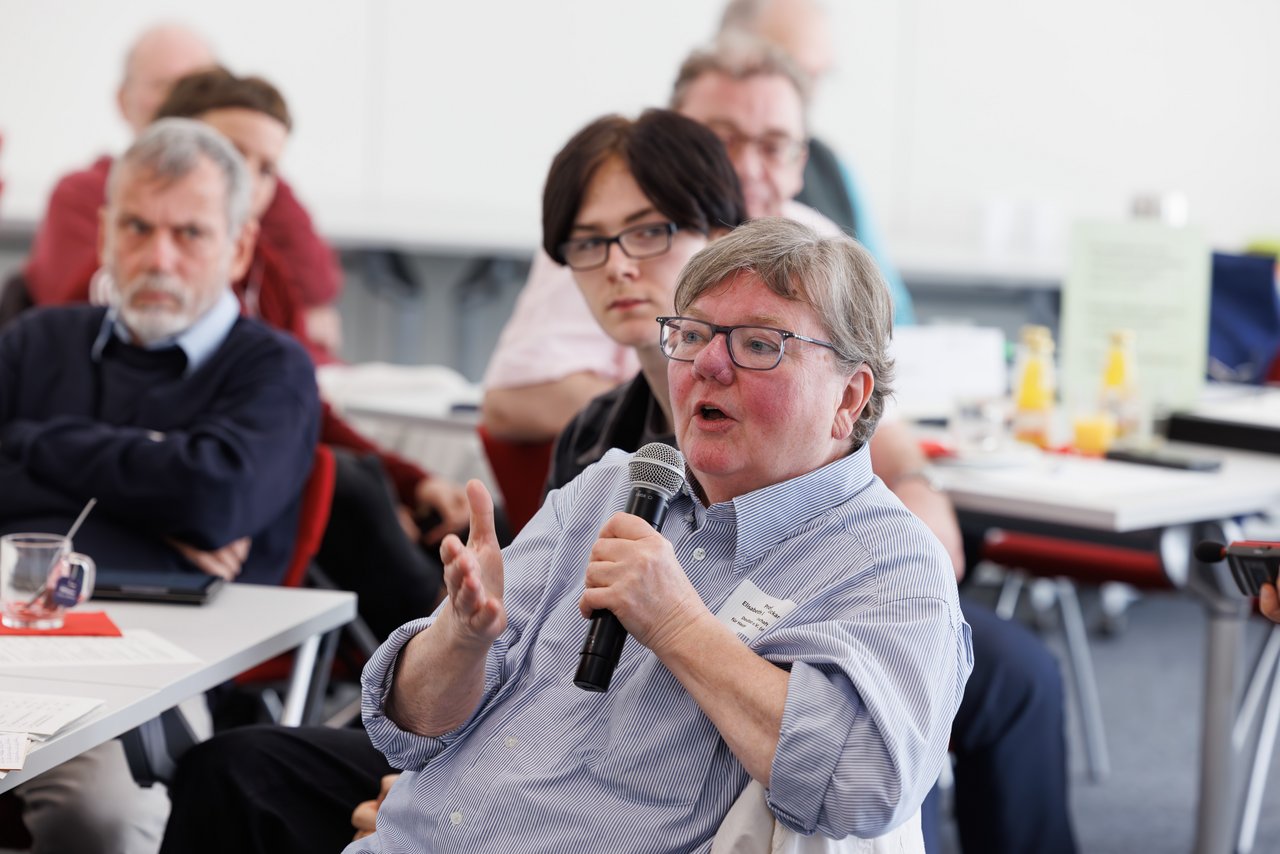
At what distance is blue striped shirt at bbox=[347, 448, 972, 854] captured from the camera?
4.67 ft

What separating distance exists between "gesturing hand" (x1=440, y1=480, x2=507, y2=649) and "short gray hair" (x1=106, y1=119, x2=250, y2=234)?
137 centimetres

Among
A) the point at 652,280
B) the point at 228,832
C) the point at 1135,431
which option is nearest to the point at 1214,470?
the point at 1135,431

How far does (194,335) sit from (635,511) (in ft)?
4.35

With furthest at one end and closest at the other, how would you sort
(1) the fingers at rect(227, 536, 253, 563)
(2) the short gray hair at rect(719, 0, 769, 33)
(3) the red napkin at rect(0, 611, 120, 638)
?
(2) the short gray hair at rect(719, 0, 769, 33) → (1) the fingers at rect(227, 536, 253, 563) → (3) the red napkin at rect(0, 611, 120, 638)

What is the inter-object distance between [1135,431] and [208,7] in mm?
4784

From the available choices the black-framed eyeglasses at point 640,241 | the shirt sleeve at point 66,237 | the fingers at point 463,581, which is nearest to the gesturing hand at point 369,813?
the fingers at point 463,581

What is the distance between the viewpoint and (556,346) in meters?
2.90

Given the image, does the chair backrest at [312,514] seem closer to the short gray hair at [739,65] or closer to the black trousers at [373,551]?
the black trousers at [373,551]

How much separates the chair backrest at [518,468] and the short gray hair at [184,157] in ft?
2.08

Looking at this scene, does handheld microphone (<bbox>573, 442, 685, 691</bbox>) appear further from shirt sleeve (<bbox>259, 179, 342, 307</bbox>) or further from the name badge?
shirt sleeve (<bbox>259, 179, 342, 307</bbox>)

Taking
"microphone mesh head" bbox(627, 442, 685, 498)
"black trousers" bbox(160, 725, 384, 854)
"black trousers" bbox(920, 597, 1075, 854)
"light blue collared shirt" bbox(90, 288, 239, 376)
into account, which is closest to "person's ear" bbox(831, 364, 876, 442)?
"microphone mesh head" bbox(627, 442, 685, 498)

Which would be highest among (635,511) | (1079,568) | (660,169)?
(660,169)

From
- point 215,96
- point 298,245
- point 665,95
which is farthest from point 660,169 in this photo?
point 665,95

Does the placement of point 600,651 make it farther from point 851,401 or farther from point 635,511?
point 851,401
